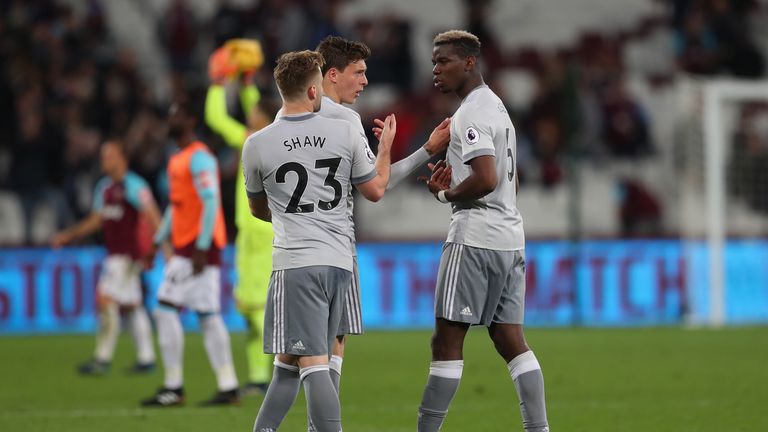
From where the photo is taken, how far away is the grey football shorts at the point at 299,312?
20.4 feet

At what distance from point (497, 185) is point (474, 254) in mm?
378

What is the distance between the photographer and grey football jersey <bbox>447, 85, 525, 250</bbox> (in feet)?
21.4

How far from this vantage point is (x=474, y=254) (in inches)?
259

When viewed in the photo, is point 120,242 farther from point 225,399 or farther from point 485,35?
point 485,35

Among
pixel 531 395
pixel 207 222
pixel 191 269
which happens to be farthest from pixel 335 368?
pixel 191 269

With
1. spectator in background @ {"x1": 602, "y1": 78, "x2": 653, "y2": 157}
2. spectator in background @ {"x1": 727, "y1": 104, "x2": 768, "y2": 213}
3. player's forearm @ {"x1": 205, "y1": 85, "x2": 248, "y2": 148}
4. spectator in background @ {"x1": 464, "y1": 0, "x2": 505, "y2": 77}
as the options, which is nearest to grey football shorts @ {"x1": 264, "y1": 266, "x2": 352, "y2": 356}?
player's forearm @ {"x1": 205, "y1": 85, "x2": 248, "y2": 148}

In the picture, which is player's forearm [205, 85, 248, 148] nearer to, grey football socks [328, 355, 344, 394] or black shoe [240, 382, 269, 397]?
black shoe [240, 382, 269, 397]

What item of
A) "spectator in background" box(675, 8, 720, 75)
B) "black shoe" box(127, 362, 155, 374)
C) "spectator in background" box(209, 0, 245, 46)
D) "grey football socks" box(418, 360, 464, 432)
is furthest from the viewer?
"spectator in background" box(675, 8, 720, 75)

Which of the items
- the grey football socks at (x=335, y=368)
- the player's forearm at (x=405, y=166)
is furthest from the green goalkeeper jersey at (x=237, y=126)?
the player's forearm at (x=405, y=166)

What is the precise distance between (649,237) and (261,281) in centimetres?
898

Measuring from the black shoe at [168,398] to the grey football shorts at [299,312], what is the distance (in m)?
3.52

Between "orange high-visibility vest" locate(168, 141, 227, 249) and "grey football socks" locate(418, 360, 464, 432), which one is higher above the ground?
"orange high-visibility vest" locate(168, 141, 227, 249)

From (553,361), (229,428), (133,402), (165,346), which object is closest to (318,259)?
(229,428)

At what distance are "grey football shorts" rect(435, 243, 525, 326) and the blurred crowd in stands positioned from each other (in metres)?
11.4
